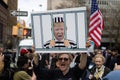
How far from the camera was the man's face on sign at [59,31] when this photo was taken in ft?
22.4

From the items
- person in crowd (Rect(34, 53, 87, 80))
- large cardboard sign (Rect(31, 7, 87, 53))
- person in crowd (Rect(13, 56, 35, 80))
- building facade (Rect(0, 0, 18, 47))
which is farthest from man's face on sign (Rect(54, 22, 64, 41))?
building facade (Rect(0, 0, 18, 47))

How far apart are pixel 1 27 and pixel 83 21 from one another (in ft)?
199

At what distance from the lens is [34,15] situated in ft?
23.1

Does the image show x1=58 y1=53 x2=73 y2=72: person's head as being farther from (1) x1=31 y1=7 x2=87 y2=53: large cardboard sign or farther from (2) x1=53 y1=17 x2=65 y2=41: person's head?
(2) x1=53 y1=17 x2=65 y2=41: person's head

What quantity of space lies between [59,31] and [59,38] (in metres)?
0.10

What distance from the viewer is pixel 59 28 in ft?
22.6

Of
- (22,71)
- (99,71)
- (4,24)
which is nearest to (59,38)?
(22,71)

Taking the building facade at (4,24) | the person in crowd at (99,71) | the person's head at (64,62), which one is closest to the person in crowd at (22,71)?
the person in crowd at (99,71)

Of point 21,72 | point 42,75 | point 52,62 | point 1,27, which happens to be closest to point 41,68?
point 42,75

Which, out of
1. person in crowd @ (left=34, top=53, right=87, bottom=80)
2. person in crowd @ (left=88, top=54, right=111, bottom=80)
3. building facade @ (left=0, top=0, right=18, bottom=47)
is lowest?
person in crowd @ (left=88, top=54, right=111, bottom=80)

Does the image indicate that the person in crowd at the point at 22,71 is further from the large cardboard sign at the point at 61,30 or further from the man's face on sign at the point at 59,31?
the man's face on sign at the point at 59,31

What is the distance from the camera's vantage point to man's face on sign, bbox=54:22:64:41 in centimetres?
682

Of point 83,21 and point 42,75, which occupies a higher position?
point 83,21

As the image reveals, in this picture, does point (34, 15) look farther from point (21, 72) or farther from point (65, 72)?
point (21, 72)
